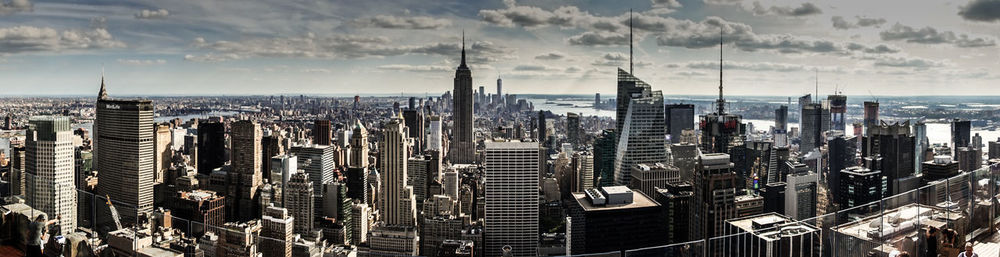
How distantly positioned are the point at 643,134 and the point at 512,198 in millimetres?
6307

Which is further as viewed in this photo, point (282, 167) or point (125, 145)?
point (282, 167)

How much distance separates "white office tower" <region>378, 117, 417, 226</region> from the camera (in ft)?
46.7

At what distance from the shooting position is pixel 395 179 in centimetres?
1594

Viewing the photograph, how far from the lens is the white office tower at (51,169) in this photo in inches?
172

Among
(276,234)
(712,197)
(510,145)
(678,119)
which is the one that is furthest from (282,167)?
(678,119)

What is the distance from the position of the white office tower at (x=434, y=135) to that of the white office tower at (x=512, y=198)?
244 inches

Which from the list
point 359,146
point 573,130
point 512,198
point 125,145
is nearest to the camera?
point 512,198

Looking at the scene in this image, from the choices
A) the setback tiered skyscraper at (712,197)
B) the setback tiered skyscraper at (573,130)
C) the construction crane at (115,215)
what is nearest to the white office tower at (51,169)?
the construction crane at (115,215)

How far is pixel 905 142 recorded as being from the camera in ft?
42.8

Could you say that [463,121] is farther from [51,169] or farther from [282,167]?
[51,169]

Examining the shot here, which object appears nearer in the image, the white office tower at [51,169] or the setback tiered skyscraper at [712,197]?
the white office tower at [51,169]

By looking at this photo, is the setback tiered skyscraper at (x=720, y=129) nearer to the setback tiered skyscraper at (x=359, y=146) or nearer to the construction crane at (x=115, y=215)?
the setback tiered skyscraper at (x=359, y=146)

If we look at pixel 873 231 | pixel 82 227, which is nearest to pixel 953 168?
pixel 873 231

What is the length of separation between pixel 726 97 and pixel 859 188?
17.9 ft
